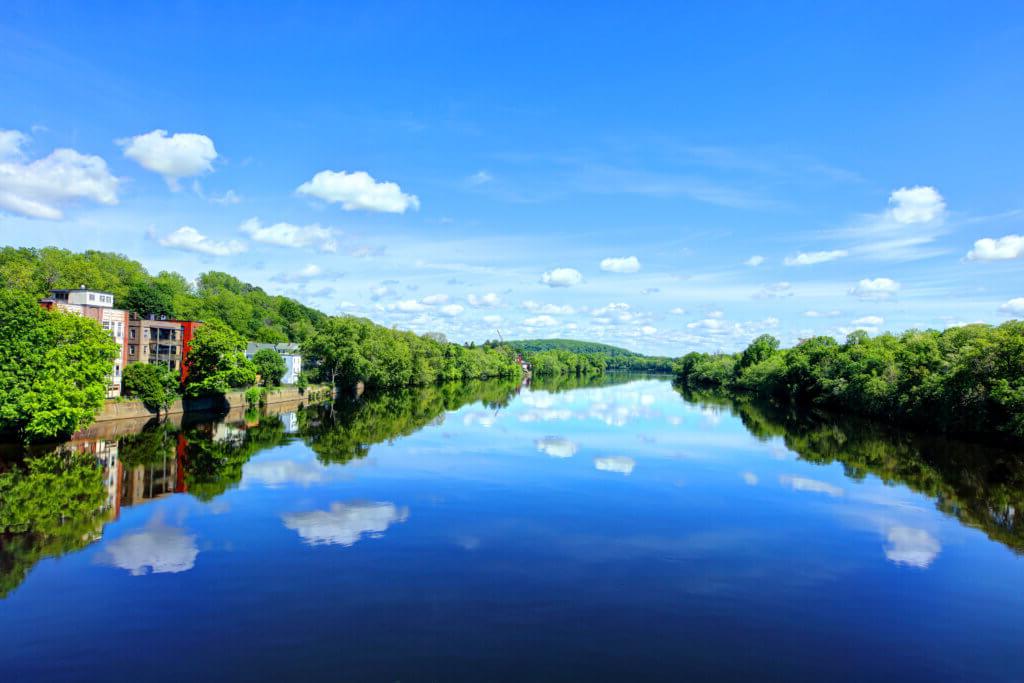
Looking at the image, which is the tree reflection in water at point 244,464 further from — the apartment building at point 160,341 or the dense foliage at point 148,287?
the dense foliage at point 148,287

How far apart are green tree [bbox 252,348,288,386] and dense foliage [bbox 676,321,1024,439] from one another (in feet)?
209

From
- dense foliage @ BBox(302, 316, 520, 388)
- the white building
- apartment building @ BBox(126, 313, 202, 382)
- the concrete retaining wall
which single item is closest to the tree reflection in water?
the concrete retaining wall

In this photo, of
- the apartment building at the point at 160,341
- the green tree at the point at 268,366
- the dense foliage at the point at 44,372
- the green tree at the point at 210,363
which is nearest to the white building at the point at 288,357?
the green tree at the point at 268,366

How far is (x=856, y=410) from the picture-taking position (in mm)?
71750

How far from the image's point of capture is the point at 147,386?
4934cm

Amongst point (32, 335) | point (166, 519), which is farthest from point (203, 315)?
point (166, 519)

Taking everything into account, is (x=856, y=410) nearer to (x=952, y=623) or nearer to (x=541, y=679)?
(x=952, y=623)

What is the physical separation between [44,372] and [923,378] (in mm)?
59844

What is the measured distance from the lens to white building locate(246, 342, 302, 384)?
89750mm

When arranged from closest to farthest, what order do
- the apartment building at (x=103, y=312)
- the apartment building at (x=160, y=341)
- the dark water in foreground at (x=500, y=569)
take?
the dark water in foreground at (x=500, y=569), the apartment building at (x=103, y=312), the apartment building at (x=160, y=341)

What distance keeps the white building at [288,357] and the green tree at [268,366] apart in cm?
773

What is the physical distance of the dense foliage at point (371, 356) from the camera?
8538cm

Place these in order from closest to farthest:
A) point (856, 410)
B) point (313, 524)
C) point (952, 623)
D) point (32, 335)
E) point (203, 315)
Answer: point (952, 623)
point (313, 524)
point (32, 335)
point (856, 410)
point (203, 315)

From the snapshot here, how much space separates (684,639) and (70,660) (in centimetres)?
1153
